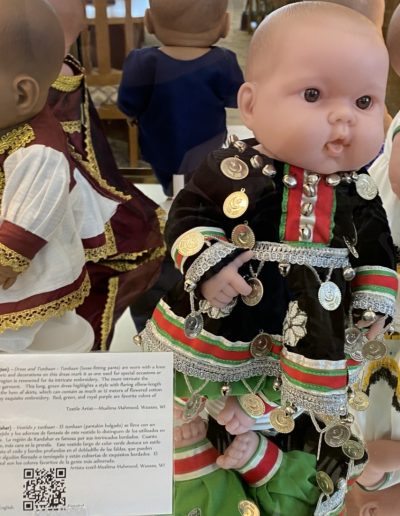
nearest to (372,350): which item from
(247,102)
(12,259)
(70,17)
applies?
(247,102)

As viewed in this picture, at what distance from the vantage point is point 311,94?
0.56 m

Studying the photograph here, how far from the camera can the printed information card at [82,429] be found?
0.60 metres

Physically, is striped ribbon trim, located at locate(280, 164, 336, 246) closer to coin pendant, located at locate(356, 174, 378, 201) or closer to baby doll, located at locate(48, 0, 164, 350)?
coin pendant, located at locate(356, 174, 378, 201)

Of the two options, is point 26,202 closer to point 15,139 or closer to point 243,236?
point 15,139

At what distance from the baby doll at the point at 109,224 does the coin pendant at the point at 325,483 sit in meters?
0.30

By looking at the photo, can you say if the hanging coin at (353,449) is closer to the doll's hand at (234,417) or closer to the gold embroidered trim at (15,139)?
the doll's hand at (234,417)

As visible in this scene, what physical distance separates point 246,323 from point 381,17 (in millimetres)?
375

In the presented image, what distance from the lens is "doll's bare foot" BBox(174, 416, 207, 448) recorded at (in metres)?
0.73

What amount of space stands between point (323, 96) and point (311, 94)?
1 centimetres

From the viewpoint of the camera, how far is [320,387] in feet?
1.93

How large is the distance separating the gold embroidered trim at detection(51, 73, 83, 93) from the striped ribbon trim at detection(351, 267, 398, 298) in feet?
1.34

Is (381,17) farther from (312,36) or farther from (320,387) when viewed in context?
(320,387)

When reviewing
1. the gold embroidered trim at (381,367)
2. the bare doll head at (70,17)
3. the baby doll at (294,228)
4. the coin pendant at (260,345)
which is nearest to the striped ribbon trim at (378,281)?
the baby doll at (294,228)

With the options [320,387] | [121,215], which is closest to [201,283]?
[320,387]
